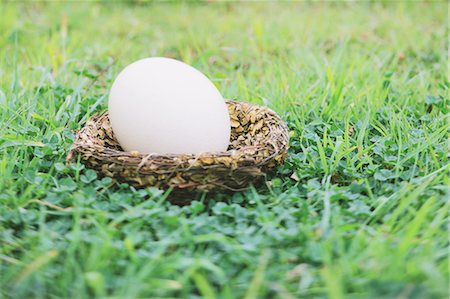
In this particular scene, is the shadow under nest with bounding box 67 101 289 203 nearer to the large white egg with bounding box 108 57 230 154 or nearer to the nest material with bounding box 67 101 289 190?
the nest material with bounding box 67 101 289 190

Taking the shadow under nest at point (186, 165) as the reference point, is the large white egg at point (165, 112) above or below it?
above

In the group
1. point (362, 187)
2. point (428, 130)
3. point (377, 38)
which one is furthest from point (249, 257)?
point (377, 38)

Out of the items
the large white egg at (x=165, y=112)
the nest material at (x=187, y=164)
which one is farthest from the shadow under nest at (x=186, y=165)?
the large white egg at (x=165, y=112)

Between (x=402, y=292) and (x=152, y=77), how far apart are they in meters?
1.16

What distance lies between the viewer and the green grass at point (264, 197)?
1.67m

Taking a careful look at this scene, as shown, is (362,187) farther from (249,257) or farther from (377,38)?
(377,38)

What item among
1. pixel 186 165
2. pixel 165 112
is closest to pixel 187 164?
pixel 186 165

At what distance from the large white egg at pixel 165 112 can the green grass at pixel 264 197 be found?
7.8 inches

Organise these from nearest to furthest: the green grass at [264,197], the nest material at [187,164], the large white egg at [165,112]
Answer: the green grass at [264,197], the nest material at [187,164], the large white egg at [165,112]

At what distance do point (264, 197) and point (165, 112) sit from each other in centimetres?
46

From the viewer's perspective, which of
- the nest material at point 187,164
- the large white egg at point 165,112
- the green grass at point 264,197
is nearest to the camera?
the green grass at point 264,197

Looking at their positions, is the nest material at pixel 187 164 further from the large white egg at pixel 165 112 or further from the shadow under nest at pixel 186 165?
the large white egg at pixel 165 112

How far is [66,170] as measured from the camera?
7.17 ft

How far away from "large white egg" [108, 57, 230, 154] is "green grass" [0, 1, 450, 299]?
20cm
